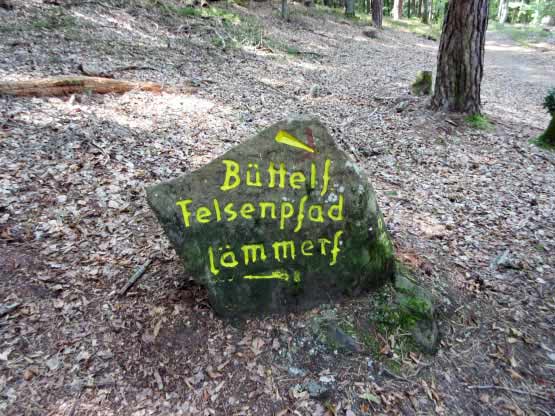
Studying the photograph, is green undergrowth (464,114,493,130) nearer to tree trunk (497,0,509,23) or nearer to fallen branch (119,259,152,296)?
fallen branch (119,259,152,296)

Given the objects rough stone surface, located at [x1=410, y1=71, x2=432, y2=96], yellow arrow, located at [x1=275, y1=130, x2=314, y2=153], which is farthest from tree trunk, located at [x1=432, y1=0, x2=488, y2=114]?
yellow arrow, located at [x1=275, y1=130, x2=314, y2=153]

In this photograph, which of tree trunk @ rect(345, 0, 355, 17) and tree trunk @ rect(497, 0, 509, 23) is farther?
tree trunk @ rect(497, 0, 509, 23)

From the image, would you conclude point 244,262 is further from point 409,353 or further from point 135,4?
point 135,4

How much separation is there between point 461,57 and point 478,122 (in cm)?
121

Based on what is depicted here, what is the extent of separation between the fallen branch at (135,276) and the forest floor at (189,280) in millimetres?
67

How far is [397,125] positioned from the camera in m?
6.84

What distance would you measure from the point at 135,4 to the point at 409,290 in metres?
12.0

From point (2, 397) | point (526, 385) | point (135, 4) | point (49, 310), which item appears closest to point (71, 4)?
point (135, 4)

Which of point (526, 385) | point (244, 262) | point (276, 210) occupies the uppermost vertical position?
point (276, 210)

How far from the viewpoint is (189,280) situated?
3.30 m

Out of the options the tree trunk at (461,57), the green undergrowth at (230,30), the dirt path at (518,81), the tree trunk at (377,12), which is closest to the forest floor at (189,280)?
the tree trunk at (461,57)

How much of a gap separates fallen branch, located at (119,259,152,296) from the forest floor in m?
0.07

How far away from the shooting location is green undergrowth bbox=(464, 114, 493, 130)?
667 cm

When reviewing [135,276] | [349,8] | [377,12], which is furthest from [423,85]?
[349,8]
